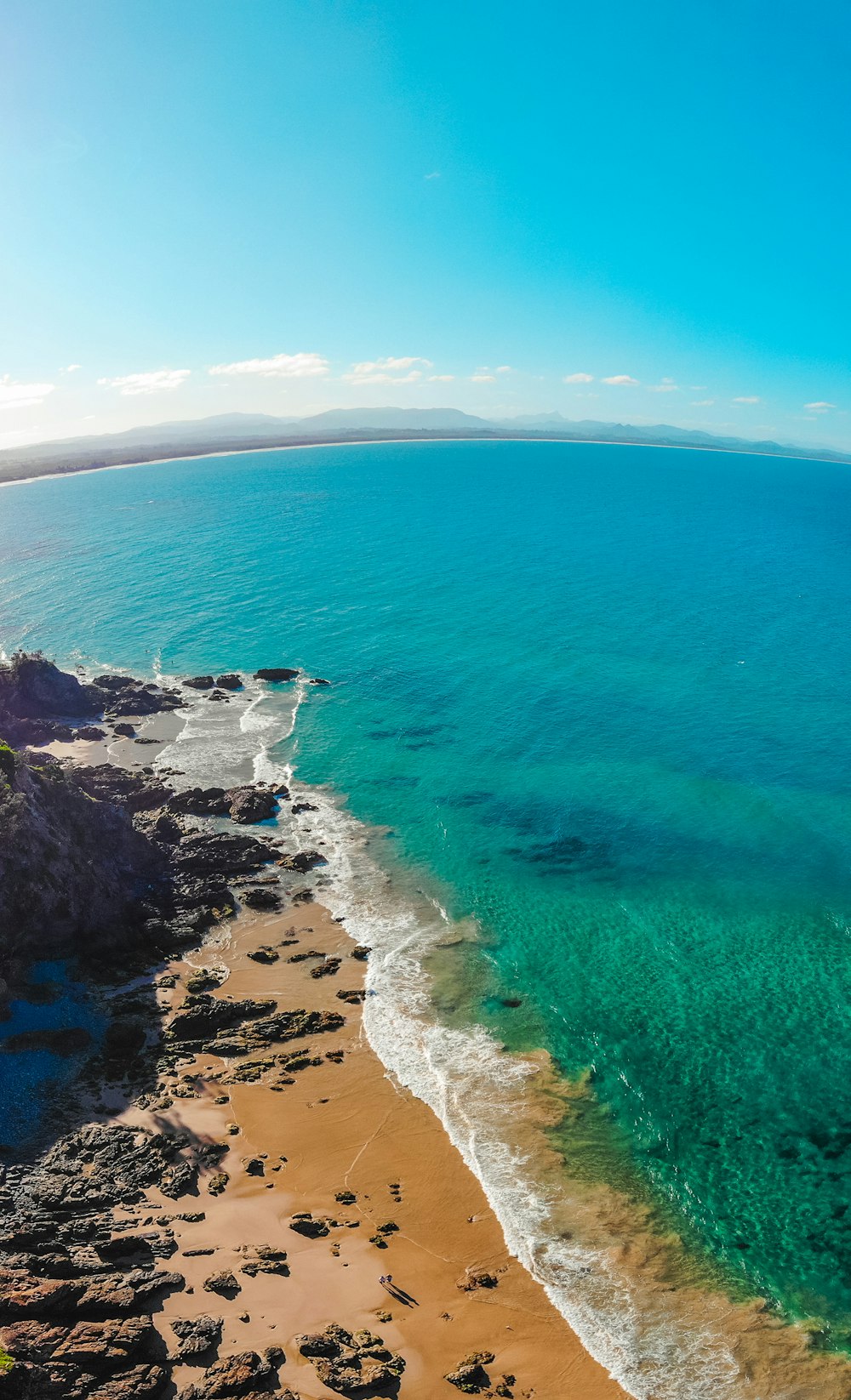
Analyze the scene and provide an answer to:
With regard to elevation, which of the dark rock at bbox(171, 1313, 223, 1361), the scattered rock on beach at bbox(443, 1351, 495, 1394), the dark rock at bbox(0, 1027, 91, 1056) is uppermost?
the dark rock at bbox(0, 1027, 91, 1056)

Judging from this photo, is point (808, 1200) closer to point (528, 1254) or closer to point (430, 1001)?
point (528, 1254)

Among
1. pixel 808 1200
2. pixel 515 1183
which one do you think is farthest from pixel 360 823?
pixel 808 1200

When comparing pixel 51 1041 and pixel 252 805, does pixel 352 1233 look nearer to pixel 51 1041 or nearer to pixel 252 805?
pixel 51 1041

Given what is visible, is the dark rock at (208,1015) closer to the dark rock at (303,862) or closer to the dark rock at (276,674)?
the dark rock at (303,862)

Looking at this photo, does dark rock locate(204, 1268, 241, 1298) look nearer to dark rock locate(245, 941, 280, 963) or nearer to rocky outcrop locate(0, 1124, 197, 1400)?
rocky outcrop locate(0, 1124, 197, 1400)

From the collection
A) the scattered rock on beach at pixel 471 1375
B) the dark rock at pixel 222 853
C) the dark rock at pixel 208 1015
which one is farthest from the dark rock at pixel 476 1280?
the dark rock at pixel 222 853

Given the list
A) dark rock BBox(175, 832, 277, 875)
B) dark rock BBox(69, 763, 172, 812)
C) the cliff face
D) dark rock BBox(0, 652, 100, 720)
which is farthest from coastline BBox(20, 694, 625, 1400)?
dark rock BBox(0, 652, 100, 720)

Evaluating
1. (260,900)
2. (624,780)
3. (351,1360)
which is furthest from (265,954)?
(624,780)
